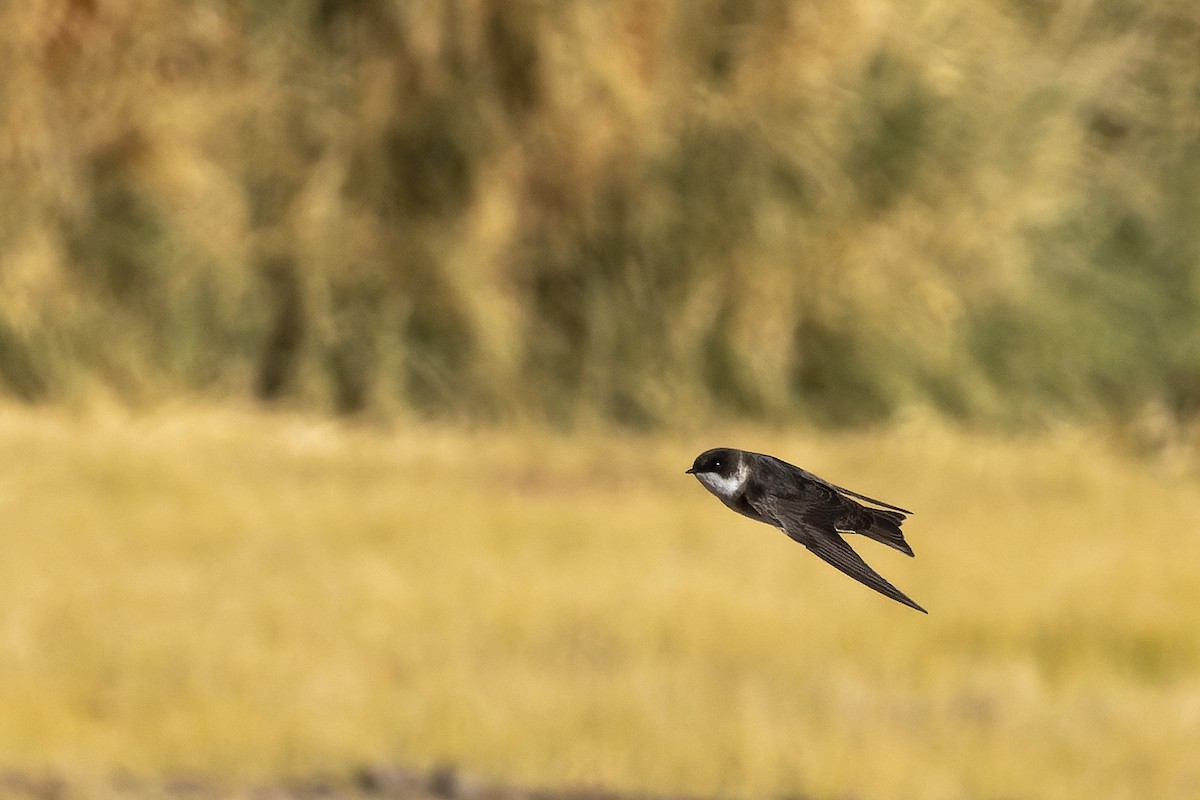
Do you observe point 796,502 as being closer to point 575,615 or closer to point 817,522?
point 817,522

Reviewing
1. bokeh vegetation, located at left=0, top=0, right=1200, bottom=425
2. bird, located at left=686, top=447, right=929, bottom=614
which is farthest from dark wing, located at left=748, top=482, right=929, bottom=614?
bokeh vegetation, located at left=0, top=0, right=1200, bottom=425

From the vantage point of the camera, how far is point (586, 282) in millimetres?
6973

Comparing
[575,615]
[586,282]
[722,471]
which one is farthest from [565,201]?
[722,471]

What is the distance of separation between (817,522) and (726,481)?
3 centimetres

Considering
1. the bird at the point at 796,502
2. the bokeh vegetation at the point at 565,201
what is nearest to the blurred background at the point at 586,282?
the bokeh vegetation at the point at 565,201

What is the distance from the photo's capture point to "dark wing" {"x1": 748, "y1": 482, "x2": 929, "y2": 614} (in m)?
0.39

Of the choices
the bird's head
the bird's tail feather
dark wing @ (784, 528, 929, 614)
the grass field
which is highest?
the grass field

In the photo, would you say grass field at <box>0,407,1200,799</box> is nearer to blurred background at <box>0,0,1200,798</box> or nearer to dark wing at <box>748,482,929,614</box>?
blurred background at <box>0,0,1200,798</box>

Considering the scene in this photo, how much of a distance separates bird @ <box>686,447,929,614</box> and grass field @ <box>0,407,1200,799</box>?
3.10 metres

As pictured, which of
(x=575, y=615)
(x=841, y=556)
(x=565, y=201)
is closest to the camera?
(x=841, y=556)

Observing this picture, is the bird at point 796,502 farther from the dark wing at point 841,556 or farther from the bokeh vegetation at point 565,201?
the bokeh vegetation at point 565,201

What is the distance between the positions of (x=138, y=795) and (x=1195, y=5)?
5330 millimetres

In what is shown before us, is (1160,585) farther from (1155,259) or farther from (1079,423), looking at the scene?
(1155,259)

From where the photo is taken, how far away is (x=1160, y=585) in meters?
5.18
